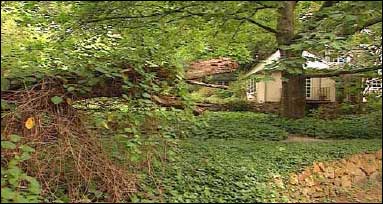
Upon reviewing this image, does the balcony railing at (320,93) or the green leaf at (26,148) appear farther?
the balcony railing at (320,93)

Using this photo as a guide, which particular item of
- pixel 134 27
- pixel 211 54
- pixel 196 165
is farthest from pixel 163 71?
pixel 211 54

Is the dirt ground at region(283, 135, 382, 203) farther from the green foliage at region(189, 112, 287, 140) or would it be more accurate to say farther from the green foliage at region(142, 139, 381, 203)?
the green foliage at region(189, 112, 287, 140)

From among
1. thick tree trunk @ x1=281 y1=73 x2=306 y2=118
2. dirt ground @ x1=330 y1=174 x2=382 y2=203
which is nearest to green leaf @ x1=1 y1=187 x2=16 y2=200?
dirt ground @ x1=330 y1=174 x2=382 y2=203

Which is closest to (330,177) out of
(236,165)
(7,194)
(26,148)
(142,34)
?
(236,165)

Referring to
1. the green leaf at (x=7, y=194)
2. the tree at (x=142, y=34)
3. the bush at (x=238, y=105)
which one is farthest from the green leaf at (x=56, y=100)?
the bush at (x=238, y=105)

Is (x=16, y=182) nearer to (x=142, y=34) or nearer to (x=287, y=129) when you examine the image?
(x=142, y=34)

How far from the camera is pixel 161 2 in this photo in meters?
5.05

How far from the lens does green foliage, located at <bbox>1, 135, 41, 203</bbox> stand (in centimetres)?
403

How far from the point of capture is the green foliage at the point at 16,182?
403cm

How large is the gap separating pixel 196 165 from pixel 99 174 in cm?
120

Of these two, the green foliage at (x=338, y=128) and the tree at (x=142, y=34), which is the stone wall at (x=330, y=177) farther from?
the tree at (x=142, y=34)

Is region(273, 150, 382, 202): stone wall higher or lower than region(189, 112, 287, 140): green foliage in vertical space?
lower

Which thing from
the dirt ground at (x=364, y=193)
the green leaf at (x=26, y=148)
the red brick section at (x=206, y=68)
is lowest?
the dirt ground at (x=364, y=193)

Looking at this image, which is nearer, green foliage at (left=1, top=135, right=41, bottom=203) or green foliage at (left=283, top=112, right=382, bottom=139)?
green foliage at (left=1, top=135, right=41, bottom=203)
